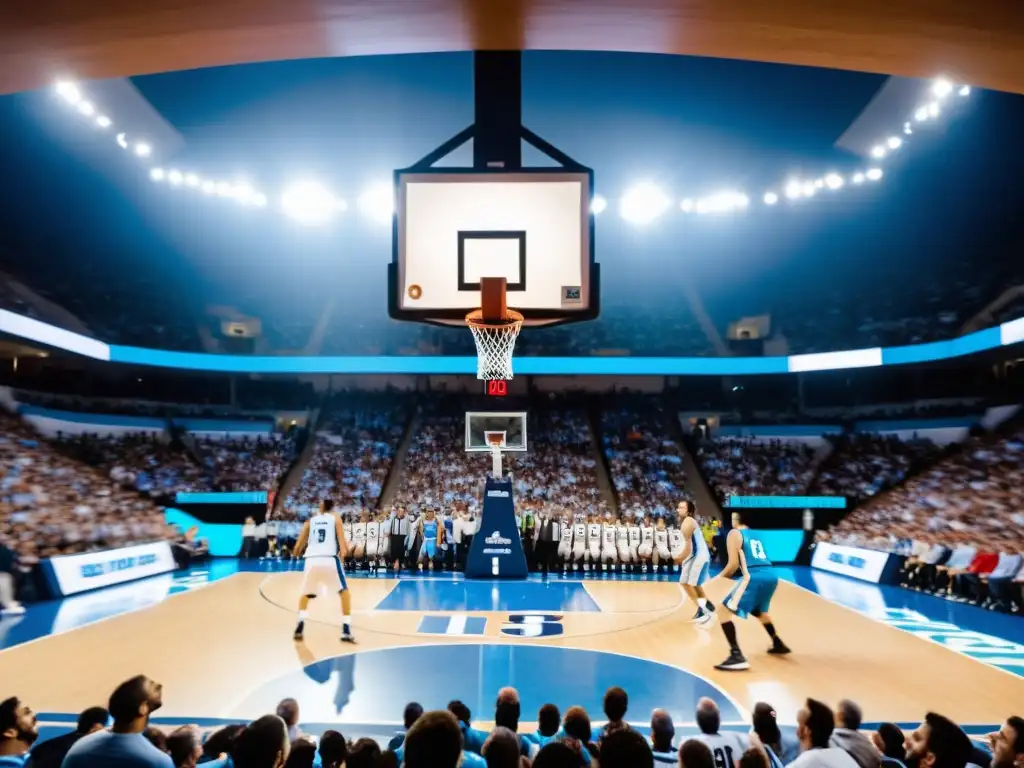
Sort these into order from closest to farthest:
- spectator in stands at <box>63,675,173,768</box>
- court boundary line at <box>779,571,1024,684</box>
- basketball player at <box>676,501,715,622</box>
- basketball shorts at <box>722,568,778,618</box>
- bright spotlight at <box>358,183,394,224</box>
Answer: spectator in stands at <box>63,675,173,768</box> < court boundary line at <box>779,571,1024,684</box> < basketball shorts at <box>722,568,778,618</box> < basketball player at <box>676,501,715,622</box> < bright spotlight at <box>358,183,394,224</box>

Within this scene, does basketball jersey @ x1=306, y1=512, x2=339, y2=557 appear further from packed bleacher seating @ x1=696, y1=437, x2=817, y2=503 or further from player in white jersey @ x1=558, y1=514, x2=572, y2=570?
packed bleacher seating @ x1=696, y1=437, x2=817, y2=503

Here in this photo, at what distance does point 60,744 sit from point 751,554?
6.55m

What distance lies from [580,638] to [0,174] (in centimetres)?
1999

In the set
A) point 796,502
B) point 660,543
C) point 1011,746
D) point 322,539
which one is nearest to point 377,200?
point 660,543

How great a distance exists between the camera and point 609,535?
14641mm

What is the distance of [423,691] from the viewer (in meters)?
6.07

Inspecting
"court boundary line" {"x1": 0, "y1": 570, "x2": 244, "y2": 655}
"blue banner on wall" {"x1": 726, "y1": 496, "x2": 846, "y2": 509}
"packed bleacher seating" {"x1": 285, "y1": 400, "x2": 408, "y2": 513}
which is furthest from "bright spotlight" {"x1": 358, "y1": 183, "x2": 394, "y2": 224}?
"blue banner on wall" {"x1": 726, "y1": 496, "x2": 846, "y2": 509}

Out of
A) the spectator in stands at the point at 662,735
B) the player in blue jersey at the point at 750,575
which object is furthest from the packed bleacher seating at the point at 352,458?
the spectator in stands at the point at 662,735

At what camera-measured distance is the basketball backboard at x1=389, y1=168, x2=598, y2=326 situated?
476 centimetres

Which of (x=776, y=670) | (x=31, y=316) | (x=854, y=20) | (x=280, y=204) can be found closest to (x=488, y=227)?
(x=854, y=20)

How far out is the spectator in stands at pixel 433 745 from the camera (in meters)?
1.84

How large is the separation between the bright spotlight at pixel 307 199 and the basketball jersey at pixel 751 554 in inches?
588

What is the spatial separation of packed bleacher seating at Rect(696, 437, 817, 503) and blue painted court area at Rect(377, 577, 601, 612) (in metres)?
10.3

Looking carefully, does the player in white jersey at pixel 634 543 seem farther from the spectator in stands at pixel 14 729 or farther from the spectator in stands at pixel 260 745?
the spectator in stands at pixel 260 745
